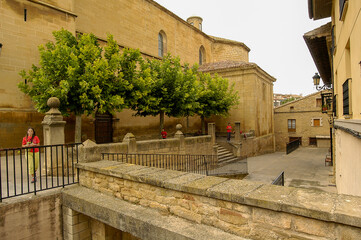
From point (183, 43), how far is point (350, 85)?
831 inches

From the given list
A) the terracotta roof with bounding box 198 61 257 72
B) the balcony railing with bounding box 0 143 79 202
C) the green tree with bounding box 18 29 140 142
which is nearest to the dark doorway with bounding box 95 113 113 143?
the green tree with bounding box 18 29 140 142

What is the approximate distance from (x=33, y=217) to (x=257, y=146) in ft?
63.8

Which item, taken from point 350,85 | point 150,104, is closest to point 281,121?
point 150,104

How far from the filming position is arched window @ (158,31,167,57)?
21.6m

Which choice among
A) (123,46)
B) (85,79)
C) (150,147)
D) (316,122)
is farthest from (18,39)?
(316,122)

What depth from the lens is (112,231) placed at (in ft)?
15.5

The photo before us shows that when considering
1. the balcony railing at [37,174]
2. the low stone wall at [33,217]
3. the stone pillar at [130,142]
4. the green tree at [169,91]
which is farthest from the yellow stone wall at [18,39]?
the low stone wall at [33,217]

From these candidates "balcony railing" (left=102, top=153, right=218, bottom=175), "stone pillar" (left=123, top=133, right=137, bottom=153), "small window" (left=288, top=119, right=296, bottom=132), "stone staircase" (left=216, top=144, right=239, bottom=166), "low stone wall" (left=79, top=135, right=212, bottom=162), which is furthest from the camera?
"small window" (left=288, top=119, right=296, bottom=132)

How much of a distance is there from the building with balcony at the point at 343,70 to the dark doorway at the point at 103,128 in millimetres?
11992

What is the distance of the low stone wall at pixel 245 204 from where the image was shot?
2.08 meters

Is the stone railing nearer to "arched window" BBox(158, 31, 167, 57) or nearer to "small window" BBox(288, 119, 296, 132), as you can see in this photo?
"arched window" BBox(158, 31, 167, 57)

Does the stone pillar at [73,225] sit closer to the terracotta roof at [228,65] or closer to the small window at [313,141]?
the terracotta roof at [228,65]

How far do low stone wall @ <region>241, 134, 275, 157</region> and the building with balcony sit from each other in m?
7.34

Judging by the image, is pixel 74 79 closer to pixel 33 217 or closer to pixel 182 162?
pixel 33 217
